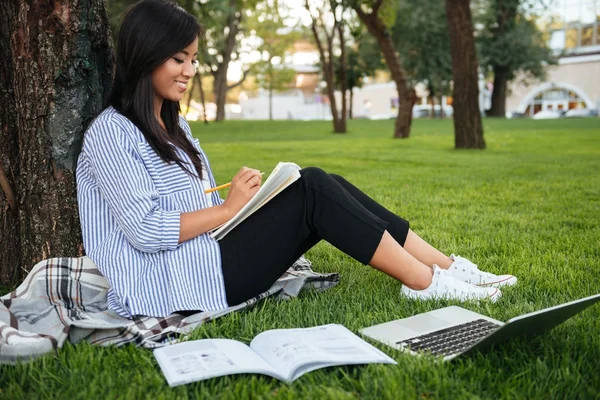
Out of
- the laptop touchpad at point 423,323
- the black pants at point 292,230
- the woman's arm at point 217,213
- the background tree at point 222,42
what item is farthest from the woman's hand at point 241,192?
the background tree at point 222,42

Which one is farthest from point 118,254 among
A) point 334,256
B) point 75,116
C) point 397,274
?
point 334,256

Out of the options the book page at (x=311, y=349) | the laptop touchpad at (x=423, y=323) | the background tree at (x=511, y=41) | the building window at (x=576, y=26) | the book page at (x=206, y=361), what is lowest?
the laptop touchpad at (x=423, y=323)

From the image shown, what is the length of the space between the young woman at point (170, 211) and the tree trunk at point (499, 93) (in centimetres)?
3492

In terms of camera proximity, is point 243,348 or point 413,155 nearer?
point 243,348

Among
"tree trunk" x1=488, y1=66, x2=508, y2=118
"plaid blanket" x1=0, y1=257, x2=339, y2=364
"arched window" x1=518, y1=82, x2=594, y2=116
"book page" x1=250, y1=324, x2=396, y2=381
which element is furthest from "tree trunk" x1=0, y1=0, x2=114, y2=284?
"arched window" x1=518, y1=82, x2=594, y2=116

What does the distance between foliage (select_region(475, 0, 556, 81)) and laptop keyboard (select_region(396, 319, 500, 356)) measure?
3317 centimetres

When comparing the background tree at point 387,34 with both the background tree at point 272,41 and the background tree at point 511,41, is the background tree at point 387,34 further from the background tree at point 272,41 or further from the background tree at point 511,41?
the background tree at point 511,41

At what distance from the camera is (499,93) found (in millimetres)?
37531

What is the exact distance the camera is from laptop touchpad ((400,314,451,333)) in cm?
245

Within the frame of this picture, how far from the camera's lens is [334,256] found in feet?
13.0

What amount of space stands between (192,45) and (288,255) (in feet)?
2.98

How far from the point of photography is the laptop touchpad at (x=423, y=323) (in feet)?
8.05

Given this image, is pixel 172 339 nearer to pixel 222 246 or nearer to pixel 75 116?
pixel 222 246

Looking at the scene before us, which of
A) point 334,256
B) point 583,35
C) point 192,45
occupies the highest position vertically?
point 583,35
